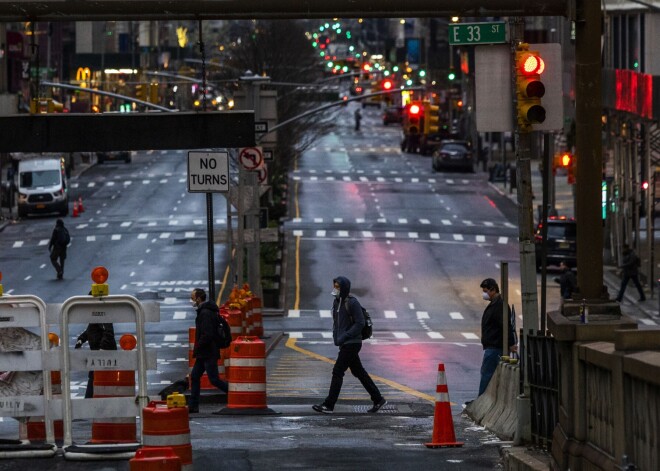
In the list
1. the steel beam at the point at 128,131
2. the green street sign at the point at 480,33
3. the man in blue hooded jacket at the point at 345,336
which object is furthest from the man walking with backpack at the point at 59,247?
the green street sign at the point at 480,33

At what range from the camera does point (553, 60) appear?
1797cm

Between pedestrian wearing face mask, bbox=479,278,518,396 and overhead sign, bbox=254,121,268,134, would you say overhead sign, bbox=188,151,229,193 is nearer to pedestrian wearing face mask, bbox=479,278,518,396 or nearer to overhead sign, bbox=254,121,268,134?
pedestrian wearing face mask, bbox=479,278,518,396

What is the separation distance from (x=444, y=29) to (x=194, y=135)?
122891mm

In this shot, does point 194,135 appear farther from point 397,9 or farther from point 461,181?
point 461,181

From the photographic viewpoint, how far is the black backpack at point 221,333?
22438 mm

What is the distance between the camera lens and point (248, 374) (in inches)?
859

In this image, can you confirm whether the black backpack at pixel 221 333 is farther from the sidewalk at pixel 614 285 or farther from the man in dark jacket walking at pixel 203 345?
the sidewalk at pixel 614 285

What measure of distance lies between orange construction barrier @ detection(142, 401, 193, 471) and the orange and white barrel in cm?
739

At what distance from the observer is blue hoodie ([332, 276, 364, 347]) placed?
2216 centimetres

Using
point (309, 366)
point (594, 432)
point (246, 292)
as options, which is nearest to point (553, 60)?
point (594, 432)

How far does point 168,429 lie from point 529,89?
570 centimetres

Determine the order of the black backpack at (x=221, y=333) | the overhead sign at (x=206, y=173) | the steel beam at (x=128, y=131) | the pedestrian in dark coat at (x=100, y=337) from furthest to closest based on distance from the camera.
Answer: the overhead sign at (x=206, y=173) < the black backpack at (x=221, y=333) < the pedestrian in dark coat at (x=100, y=337) < the steel beam at (x=128, y=131)

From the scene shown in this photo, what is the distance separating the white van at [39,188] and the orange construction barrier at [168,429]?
191ft

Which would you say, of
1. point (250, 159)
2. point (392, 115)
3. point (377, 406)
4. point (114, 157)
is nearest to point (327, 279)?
point (250, 159)
